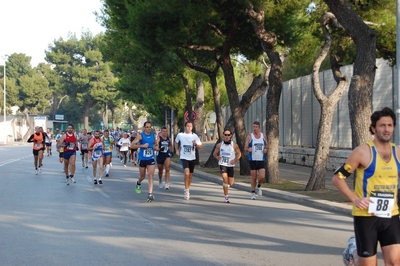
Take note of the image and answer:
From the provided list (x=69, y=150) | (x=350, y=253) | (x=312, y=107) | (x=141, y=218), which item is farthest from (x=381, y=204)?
(x=312, y=107)

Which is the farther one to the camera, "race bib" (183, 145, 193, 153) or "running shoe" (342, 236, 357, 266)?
"race bib" (183, 145, 193, 153)

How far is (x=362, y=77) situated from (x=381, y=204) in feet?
28.1

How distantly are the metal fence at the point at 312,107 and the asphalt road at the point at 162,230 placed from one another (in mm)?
7302

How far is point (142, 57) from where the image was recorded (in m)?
27.6

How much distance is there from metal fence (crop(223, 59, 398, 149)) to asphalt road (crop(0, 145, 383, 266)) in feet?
24.0

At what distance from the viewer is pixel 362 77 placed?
1305 centimetres

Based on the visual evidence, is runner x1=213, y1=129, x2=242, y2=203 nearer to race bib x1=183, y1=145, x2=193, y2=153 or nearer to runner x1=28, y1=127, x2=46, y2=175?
race bib x1=183, y1=145, x2=193, y2=153

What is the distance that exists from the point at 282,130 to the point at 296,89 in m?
3.13

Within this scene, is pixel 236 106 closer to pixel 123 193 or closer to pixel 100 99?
pixel 123 193

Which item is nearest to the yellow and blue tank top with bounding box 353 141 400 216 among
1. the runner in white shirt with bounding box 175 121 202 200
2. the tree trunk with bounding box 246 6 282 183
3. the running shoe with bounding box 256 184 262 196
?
the runner in white shirt with bounding box 175 121 202 200

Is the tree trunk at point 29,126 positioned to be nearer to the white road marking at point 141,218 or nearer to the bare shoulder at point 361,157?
the white road marking at point 141,218

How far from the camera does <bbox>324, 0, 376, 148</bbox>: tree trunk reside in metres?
13.0

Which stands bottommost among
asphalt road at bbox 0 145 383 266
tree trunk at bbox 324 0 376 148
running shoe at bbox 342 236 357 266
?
asphalt road at bbox 0 145 383 266

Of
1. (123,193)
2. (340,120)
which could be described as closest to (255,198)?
(123,193)
